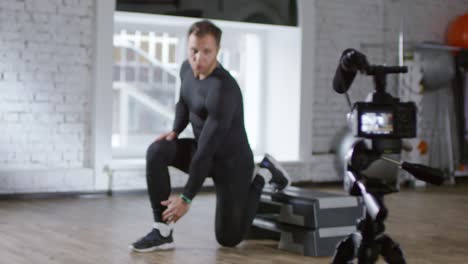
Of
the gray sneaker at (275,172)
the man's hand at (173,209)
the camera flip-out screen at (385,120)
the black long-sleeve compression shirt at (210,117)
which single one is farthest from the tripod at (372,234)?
the gray sneaker at (275,172)

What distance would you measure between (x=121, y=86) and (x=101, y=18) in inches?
30.9

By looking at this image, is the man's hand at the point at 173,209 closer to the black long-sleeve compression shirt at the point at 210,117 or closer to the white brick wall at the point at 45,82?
the black long-sleeve compression shirt at the point at 210,117

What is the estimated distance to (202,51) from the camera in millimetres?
3326

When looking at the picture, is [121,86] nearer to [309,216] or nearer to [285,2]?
[285,2]

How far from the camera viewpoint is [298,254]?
3.51m

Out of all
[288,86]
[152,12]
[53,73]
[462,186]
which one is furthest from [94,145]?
[462,186]

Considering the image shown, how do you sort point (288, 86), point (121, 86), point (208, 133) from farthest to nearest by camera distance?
point (288, 86)
point (121, 86)
point (208, 133)

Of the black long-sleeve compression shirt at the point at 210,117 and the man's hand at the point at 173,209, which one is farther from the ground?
the black long-sleeve compression shirt at the point at 210,117

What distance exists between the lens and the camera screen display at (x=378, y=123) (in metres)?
2.11

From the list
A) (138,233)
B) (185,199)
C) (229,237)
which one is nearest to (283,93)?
(138,233)

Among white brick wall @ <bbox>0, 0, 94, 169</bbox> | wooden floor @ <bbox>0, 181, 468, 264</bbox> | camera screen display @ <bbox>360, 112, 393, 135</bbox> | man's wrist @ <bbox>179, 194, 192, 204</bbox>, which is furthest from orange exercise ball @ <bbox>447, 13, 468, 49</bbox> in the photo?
camera screen display @ <bbox>360, 112, 393, 135</bbox>

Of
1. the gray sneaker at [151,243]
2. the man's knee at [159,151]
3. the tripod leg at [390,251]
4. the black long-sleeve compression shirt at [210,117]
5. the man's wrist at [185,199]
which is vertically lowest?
the gray sneaker at [151,243]

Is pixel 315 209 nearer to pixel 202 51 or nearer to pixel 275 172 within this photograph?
pixel 275 172

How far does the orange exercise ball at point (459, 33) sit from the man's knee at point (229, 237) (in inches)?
179
